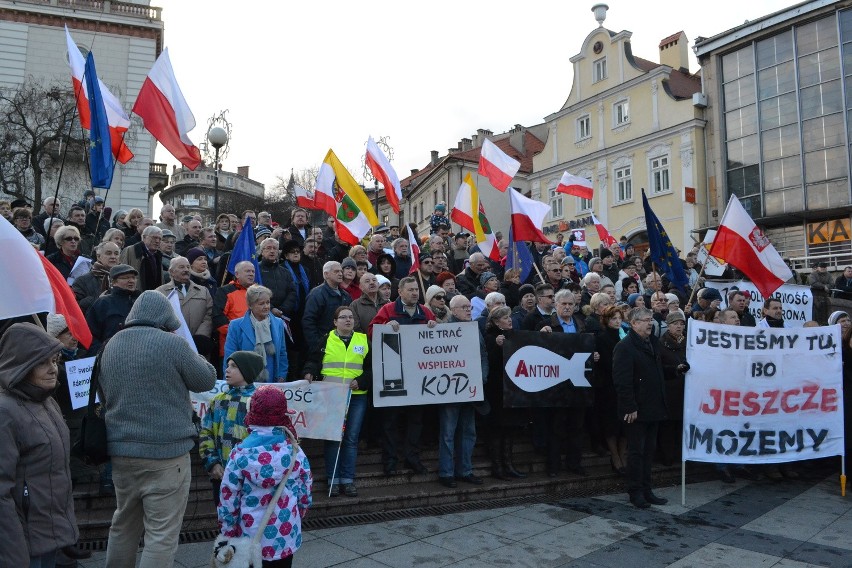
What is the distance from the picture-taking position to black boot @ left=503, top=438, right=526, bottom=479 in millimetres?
7816

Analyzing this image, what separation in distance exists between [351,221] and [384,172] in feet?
4.51

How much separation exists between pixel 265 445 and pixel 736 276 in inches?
531

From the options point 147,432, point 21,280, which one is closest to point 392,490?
point 147,432

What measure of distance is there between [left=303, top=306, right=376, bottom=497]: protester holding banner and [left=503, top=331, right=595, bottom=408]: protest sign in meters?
1.86

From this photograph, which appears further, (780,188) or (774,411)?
(780,188)

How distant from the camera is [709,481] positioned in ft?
28.4

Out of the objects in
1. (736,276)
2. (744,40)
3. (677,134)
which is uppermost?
(744,40)

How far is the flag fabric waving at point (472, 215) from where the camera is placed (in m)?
11.6

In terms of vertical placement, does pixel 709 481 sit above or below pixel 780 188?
below

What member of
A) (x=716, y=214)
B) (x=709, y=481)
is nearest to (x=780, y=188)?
(x=716, y=214)

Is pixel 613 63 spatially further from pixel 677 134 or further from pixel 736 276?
pixel 736 276

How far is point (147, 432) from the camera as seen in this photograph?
3996mm

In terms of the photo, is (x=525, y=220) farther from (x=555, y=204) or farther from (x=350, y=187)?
(x=555, y=204)

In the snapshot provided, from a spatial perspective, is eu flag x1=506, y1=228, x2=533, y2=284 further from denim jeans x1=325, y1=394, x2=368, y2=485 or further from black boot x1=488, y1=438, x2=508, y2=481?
denim jeans x1=325, y1=394, x2=368, y2=485
